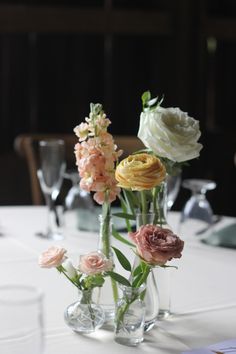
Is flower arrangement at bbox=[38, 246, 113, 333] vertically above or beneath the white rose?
beneath

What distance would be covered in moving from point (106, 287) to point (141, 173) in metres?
0.24

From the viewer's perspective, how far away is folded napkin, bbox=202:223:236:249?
1.78m

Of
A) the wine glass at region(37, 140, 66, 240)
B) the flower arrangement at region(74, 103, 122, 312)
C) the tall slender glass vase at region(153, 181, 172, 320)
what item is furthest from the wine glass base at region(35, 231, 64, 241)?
the flower arrangement at region(74, 103, 122, 312)

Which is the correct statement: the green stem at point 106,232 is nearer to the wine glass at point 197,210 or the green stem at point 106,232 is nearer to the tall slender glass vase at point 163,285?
the tall slender glass vase at point 163,285

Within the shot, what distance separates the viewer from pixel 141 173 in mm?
1062

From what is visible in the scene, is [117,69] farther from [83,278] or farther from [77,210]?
[83,278]

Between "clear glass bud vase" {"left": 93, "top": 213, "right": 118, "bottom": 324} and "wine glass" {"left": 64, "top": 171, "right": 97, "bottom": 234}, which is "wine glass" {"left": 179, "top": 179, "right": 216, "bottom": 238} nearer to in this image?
"wine glass" {"left": 64, "top": 171, "right": 97, "bottom": 234}

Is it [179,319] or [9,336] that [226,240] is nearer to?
[179,319]

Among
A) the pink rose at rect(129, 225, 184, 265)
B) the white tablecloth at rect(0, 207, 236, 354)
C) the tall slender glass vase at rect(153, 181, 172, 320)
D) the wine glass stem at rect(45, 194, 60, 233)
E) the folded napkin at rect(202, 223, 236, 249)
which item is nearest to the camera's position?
the pink rose at rect(129, 225, 184, 265)

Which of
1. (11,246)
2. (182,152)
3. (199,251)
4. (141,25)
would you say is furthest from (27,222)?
(141,25)

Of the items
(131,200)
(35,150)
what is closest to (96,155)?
(131,200)

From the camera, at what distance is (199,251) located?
5.73ft

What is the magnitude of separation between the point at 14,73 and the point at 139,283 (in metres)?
2.46

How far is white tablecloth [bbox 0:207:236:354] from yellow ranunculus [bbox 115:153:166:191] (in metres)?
0.25
